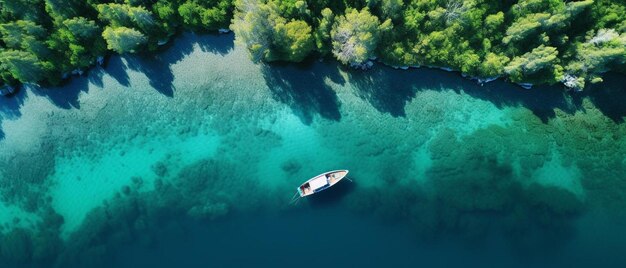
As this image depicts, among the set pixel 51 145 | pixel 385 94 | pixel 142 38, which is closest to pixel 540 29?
pixel 385 94

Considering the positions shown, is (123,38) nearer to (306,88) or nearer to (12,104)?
(12,104)

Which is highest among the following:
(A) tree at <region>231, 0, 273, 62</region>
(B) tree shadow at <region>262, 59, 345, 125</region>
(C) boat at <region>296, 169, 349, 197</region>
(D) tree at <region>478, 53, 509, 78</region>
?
(A) tree at <region>231, 0, 273, 62</region>

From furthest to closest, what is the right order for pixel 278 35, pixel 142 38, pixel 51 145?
pixel 51 145 < pixel 142 38 < pixel 278 35

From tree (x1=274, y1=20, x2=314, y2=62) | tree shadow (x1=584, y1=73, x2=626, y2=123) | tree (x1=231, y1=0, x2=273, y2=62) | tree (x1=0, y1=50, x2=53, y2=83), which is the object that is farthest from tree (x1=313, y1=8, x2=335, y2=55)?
tree shadow (x1=584, y1=73, x2=626, y2=123)

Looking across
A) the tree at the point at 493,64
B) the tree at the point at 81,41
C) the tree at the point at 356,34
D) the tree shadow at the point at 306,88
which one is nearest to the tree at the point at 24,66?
the tree at the point at 81,41

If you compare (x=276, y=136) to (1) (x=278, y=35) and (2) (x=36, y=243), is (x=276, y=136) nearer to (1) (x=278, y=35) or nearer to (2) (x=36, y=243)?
(1) (x=278, y=35)

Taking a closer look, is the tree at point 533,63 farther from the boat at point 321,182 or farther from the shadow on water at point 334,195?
the shadow on water at point 334,195

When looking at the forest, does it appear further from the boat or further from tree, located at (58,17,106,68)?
the boat
